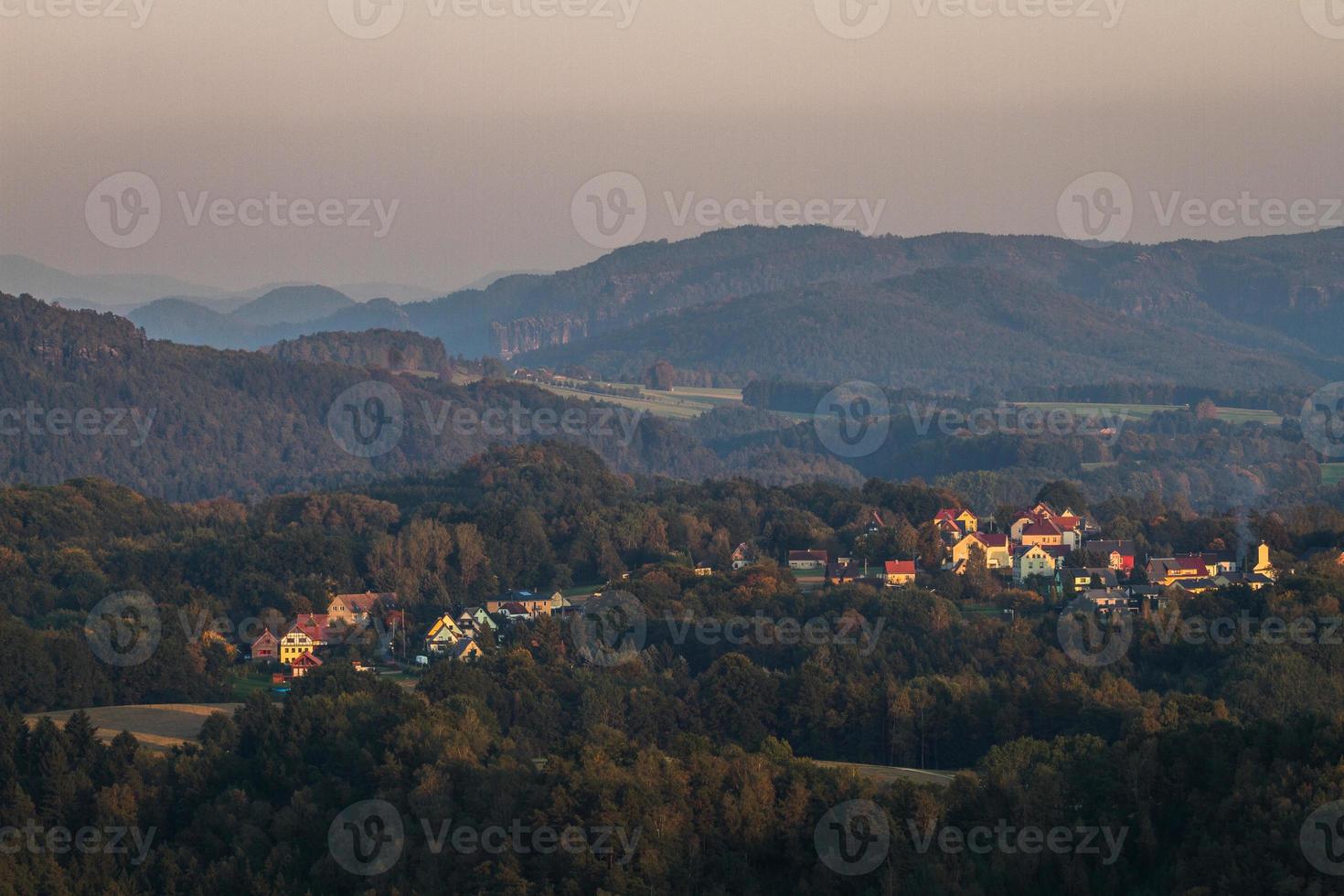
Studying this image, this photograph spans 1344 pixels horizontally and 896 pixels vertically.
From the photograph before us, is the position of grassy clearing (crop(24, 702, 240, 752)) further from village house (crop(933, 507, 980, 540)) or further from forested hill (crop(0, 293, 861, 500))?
forested hill (crop(0, 293, 861, 500))

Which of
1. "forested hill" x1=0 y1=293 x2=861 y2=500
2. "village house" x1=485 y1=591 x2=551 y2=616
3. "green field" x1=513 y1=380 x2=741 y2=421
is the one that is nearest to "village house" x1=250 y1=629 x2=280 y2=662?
"village house" x1=485 y1=591 x2=551 y2=616

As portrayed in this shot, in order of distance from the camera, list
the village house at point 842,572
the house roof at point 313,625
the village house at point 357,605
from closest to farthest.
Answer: the house roof at point 313,625, the village house at point 357,605, the village house at point 842,572

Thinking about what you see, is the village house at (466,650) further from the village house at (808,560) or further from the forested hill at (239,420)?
the forested hill at (239,420)

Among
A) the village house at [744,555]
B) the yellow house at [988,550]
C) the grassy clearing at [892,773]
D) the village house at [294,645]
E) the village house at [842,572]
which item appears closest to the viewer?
the grassy clearing at [892,773]

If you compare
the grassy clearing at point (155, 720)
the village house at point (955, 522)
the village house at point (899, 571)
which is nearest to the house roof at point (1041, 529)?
the village house at point (955, 522)

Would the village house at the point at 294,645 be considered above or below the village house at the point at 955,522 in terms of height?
below

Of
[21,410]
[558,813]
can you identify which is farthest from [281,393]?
[558,813]

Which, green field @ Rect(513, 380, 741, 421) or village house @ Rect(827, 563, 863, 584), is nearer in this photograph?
village house @ Rect(827, 563, 863, 584)
